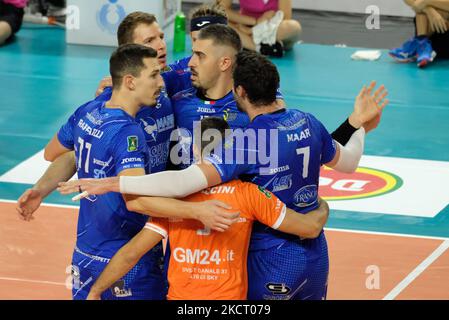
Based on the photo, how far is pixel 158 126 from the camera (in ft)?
22.0

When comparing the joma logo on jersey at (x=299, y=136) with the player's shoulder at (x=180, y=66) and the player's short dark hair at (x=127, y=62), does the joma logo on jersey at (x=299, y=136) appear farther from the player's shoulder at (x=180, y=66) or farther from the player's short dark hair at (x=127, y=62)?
the player's shoulder at (x=180, y=66)

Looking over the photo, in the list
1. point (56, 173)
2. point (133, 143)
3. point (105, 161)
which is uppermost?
point (133, 143)

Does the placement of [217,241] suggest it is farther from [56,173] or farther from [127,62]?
[56,173]

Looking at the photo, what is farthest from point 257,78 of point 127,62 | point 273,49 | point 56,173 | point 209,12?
point 273,49

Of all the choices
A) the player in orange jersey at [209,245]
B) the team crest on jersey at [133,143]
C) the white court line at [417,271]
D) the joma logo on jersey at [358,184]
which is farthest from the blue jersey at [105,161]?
the joma logo on jersey at [358,184]

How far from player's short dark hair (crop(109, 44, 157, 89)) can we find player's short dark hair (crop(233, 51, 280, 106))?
64cm

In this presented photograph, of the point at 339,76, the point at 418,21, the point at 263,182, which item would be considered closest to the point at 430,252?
the point at 263,182

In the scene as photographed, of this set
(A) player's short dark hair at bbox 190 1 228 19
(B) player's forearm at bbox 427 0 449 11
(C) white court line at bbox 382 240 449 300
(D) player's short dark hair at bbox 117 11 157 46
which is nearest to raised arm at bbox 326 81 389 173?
(D) player's short dark hair at bbox 117 11 157 46

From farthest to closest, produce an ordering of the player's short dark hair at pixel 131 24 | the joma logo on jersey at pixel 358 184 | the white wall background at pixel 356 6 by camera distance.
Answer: the white wall background at pixel 356 6
the joma logo on jersey at pixel 358 184
the player's short dark hair at pixel 131 24

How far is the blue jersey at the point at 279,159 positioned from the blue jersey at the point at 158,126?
1.08 meters

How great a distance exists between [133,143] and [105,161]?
0.72 ft

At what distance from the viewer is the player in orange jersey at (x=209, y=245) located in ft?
18.2
